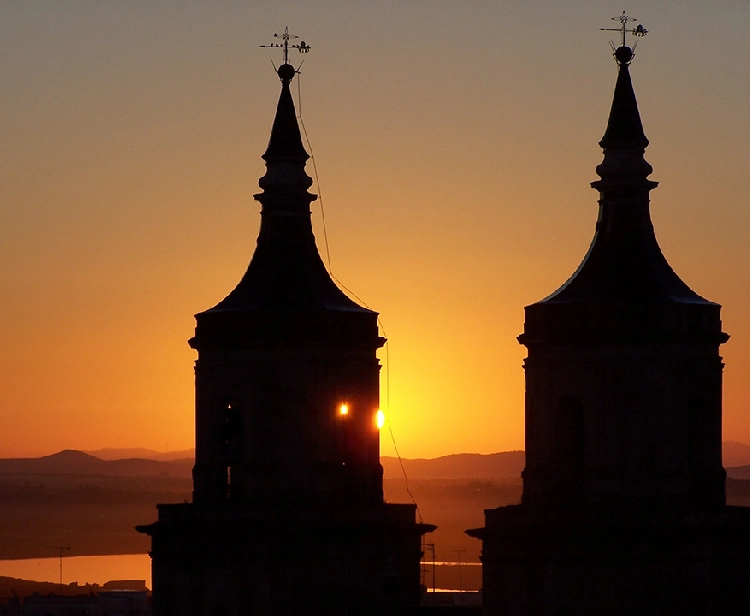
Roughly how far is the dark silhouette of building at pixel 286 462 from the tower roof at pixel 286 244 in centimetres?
4

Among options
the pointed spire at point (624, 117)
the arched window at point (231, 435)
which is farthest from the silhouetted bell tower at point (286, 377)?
the pointed spire at point (624, 117)

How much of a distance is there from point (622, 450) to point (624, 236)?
548cm

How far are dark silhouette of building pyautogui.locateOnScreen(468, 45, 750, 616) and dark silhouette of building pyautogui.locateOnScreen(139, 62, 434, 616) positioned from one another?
4.21 m

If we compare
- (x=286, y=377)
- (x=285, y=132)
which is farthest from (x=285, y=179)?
(x=286, y=377)

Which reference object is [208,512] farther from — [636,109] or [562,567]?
[636,109]

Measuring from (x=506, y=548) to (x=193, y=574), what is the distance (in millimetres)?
8680

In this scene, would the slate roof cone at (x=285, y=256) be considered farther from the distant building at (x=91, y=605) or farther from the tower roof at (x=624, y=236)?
the distant building at (x=91, y=605)

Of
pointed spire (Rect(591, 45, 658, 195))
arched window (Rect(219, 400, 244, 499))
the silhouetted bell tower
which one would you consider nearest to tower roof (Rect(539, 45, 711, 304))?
pointed spire (Rect(591, 45, 658, 195))

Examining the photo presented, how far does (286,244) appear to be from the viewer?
77.2 m

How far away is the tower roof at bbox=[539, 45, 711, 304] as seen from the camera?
72812mm

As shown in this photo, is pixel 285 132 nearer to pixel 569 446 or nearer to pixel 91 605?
pixel 569 446

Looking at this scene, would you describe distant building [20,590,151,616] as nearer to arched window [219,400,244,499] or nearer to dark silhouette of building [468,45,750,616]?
arched window [219,400,244,499]

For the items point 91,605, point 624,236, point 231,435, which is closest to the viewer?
point 624,236

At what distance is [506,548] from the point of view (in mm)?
72125
